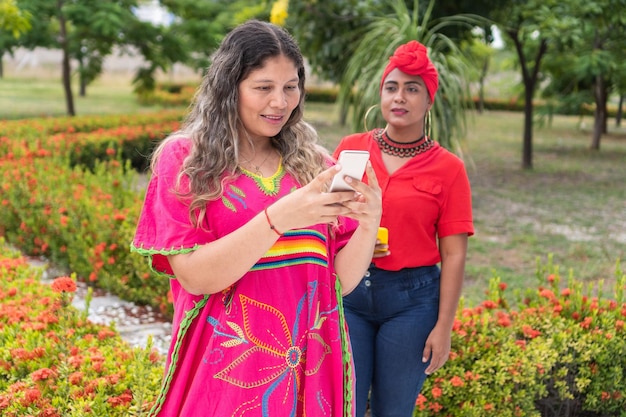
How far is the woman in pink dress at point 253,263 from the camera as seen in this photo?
1.50 metres

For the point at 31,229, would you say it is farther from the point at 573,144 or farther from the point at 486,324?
the point at 573,144

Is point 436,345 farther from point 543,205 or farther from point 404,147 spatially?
point 543,205

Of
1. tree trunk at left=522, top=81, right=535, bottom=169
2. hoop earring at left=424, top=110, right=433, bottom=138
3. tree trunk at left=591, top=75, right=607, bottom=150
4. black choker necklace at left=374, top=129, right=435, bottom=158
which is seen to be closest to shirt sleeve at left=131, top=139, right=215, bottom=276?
black choker necklace at left=374, top=129, right=435, bottom=158

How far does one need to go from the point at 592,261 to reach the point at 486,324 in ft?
12.3

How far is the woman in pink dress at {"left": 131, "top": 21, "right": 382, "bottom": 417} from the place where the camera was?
4.91 feet

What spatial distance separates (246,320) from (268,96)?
532 millimetres

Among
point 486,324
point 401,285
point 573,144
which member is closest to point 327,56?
point 486,324

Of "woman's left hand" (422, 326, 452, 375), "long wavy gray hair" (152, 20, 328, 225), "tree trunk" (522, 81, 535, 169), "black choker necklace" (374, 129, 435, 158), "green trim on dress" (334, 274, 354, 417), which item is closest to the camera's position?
"long wavy gray hair" (152, 20, 328, 225)

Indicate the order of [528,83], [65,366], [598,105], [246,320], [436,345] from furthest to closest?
[598,105]
[528,83]
[65,366]
[436,345]
[246,320]

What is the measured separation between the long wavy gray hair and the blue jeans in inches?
28.7

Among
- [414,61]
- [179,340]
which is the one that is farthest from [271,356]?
[414,61]

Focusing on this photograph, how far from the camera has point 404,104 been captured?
2309mm

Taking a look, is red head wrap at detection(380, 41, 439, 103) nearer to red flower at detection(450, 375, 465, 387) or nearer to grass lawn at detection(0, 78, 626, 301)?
grass lawn at detection(0, 78, 626, 301)

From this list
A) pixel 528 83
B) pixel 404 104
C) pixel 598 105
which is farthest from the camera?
pixel 598 105
